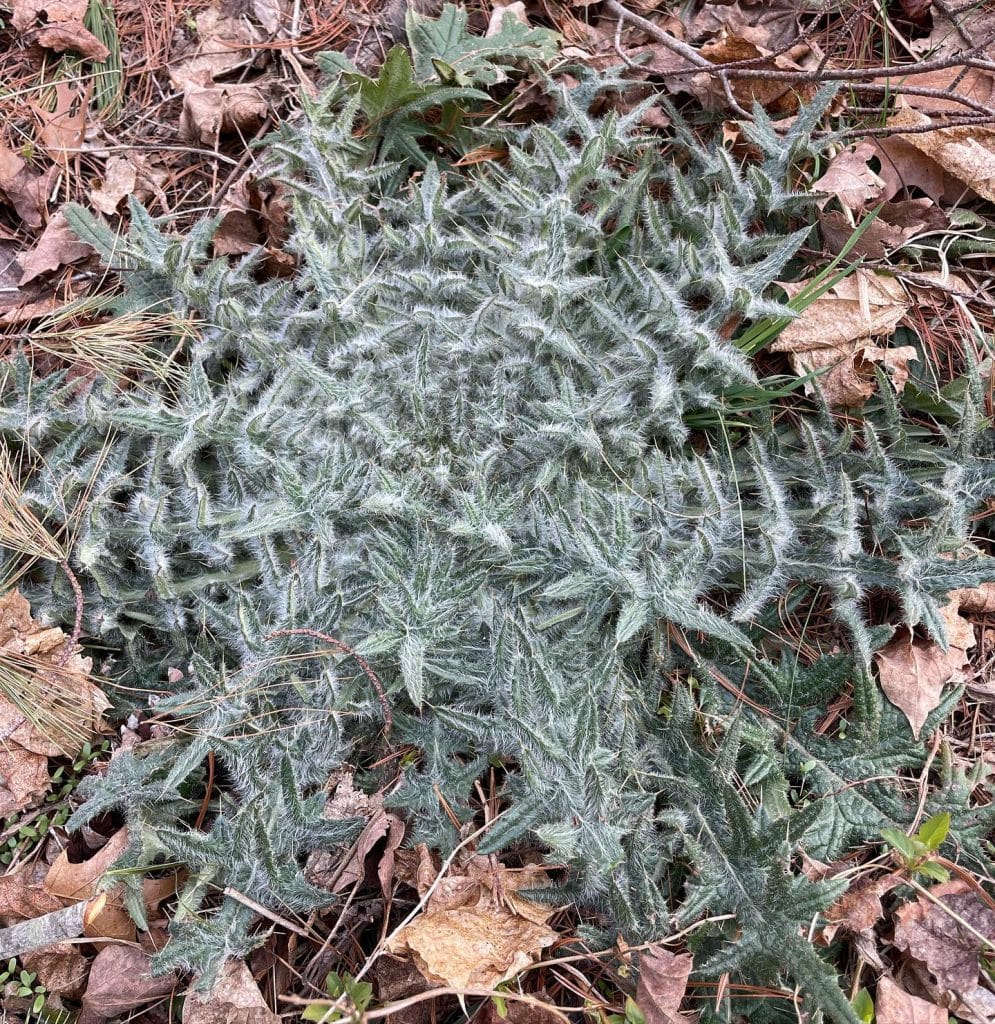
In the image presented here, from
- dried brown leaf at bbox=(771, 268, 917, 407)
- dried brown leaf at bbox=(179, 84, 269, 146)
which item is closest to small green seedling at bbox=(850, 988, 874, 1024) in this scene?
dried brown leaf at bbox=(771, 268, 917, 407)

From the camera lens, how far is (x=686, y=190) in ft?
8.72

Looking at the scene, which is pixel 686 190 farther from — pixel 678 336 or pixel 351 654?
pixel 351 654

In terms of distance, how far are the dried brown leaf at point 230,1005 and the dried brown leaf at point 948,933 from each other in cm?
169

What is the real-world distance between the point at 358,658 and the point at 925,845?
1526mm

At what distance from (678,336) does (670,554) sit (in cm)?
68

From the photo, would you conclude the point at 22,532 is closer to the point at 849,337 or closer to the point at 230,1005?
the point at 230,1005

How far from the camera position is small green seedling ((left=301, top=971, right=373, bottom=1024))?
5.92ft

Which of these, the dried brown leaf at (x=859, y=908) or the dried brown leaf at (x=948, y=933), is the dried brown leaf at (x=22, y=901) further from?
the dried brown leaf at (x=948, y=933)

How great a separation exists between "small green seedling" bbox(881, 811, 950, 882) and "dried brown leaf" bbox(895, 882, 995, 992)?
4.9 inches

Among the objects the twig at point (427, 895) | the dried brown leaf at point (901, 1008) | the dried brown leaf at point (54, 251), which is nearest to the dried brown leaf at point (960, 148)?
the dried brown leaf at point (901, 1008)

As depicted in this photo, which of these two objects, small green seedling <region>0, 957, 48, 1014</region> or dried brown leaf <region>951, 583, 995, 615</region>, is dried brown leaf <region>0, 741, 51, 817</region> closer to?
small green seedling <region>0, 957, 48, 1014</region>

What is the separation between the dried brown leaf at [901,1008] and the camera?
6.27 ft

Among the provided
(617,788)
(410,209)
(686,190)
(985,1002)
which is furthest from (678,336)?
(985,1002)

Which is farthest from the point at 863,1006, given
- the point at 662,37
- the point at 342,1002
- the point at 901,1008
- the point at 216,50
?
the point at 216,50
